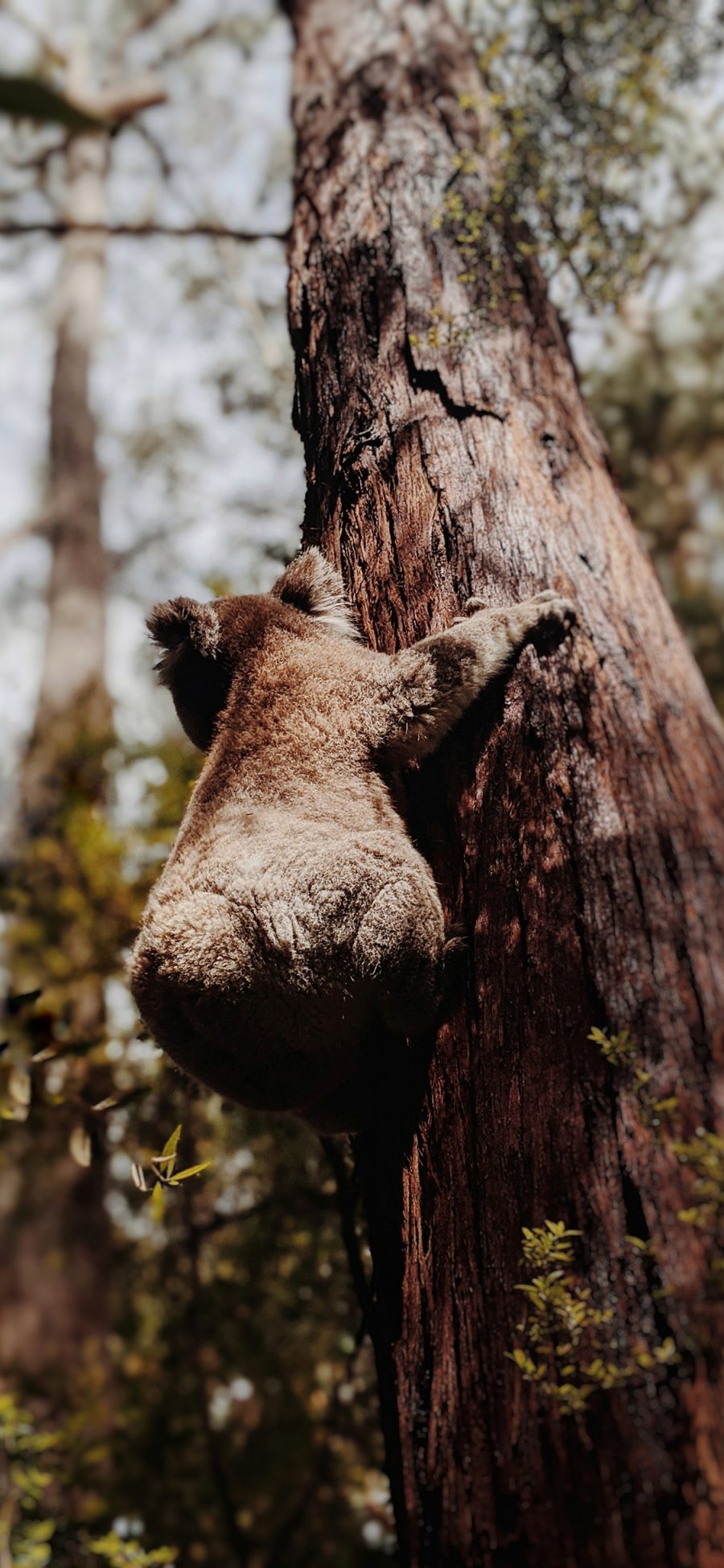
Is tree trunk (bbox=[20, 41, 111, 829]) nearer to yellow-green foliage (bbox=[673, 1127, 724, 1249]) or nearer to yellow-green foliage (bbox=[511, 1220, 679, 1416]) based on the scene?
yellow-green foliage (bbox=[511, 1220, 679, 1416])

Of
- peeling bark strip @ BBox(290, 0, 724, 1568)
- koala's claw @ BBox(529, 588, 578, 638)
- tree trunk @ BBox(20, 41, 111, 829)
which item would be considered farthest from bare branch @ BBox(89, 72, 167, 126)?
koala's claw @ BBox(529, 588, 578, 638)

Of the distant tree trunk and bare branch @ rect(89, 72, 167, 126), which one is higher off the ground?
bare branch @ rect(89, 72, 167, 126)

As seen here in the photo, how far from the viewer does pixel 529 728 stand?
232 cm

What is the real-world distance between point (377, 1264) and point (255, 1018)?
72 cm

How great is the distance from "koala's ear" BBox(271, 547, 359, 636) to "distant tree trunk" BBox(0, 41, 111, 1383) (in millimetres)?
2933

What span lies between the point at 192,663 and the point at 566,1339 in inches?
93.8

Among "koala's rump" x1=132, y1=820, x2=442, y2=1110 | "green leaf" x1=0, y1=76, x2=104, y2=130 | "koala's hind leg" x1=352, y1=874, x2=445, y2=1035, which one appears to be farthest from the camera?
"koala's rump" x1=132, y1=820, x2=442, y2=1110

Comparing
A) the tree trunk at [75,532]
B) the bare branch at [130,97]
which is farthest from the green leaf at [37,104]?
the bare branch at [130,97]

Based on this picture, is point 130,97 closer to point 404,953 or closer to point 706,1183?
point 404,953

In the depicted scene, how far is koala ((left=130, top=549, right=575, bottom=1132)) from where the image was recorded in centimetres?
244

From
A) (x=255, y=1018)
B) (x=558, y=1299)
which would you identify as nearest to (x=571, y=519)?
(x=255, y=1018)

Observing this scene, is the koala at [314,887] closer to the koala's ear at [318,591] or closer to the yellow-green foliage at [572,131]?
the koala's ear at [318,591]

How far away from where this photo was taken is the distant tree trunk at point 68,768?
6590 mm

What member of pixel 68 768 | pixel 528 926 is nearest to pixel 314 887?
pixel 528 926
